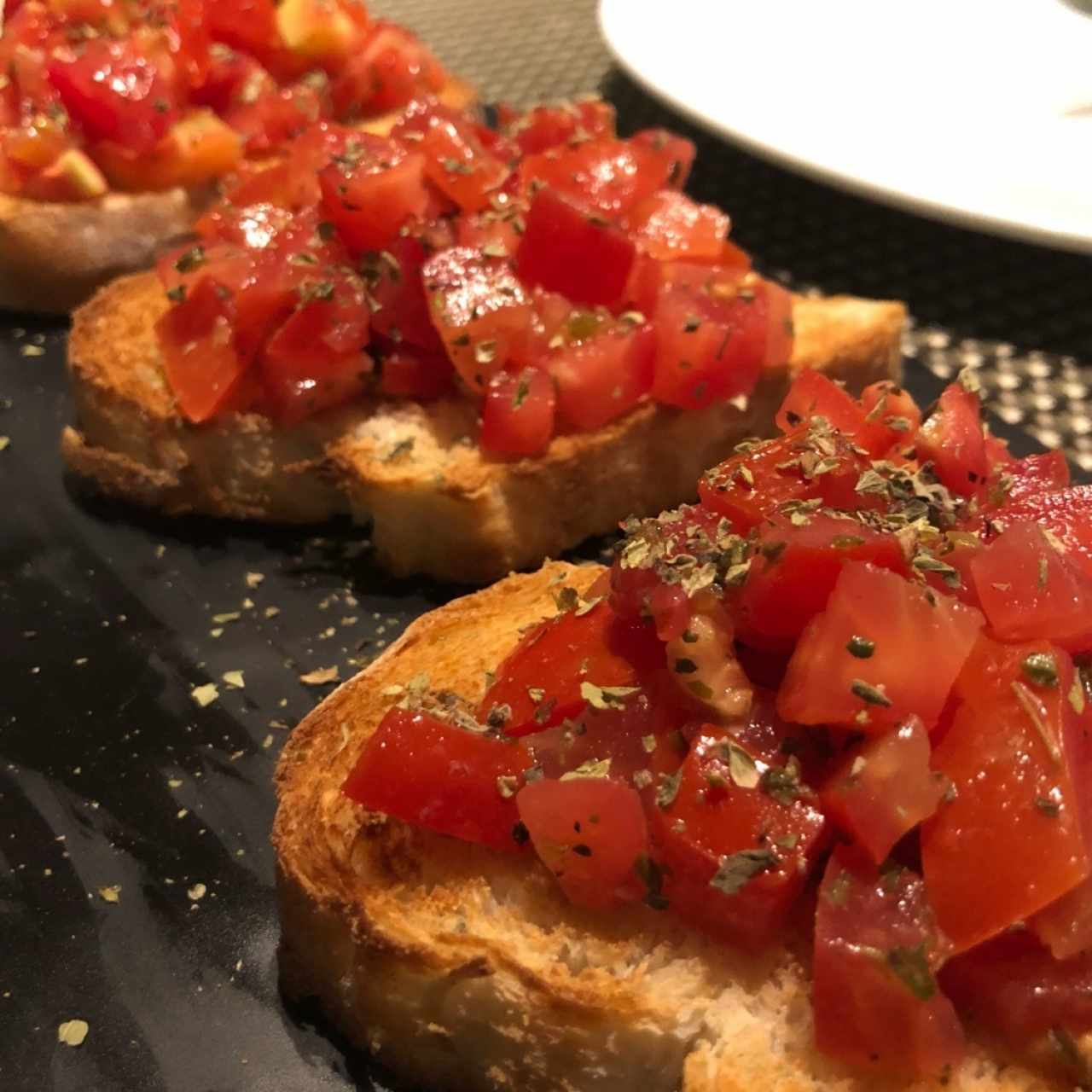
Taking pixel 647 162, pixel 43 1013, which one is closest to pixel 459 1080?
pixel 43 1013

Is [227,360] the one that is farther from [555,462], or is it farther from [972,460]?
[972,460]

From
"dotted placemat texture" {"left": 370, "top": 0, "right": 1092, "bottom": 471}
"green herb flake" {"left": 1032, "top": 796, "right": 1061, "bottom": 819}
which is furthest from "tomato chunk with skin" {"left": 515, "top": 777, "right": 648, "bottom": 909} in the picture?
"dotted placemat texture" {"left": 370, "top": 0, "right": 1092, "bottom": 471}

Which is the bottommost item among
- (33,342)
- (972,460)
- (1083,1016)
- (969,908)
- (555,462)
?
(33,342)

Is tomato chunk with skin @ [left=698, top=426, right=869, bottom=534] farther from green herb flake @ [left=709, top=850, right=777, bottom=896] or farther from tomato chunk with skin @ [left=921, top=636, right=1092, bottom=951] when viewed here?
green herb flake @ [left=709, top=850, right=777, bottom=896]

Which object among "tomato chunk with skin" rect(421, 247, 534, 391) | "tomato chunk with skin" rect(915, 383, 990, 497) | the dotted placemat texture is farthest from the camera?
the dotted placemat texture

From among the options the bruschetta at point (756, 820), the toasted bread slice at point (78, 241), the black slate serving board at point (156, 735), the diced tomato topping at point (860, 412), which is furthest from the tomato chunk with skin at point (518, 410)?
the toasted bread slice at point (78, 241)

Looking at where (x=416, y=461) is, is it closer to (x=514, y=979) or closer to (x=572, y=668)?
(x=572, y=668)
